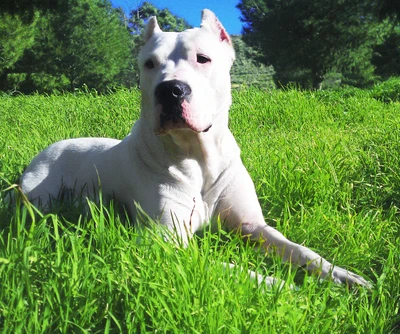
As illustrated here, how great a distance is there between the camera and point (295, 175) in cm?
360

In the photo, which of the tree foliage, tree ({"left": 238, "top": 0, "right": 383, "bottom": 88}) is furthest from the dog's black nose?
tree ({"left": 238, "top": 0, "right": 383, "bottom": 88})

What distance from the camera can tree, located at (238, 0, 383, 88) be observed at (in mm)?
39188

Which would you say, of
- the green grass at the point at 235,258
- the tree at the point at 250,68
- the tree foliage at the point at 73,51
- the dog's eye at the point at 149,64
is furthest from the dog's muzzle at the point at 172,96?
the tree foliage at the point at 73,51

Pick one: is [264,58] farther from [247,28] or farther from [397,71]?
[397,71]

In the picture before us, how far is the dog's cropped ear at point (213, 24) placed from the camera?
3129mm

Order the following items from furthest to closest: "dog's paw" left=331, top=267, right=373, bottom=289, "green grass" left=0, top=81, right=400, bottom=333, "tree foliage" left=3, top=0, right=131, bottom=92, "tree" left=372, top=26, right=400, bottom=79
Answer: "tree foliage" left=3, top=0, right=131, bottom=92
"tree" left=372, top=26, right=400, bottom=79
"dog's paw" left=331, top=267, right=373, bottom=289
"green grass" left=0, top=81, right=400, bottom=333

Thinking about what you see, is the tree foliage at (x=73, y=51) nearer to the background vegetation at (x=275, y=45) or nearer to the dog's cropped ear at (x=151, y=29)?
the background vegetation at (x=275, y=45)

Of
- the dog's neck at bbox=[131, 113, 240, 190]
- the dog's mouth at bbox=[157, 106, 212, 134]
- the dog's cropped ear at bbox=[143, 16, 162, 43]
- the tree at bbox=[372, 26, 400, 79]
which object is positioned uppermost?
the tree at bbox=[372, 26, 400, 79]

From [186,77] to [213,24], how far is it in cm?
67

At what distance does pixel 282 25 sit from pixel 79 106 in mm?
35513

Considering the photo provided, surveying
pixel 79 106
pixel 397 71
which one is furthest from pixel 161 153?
pixel 397 71

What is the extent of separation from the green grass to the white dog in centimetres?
16

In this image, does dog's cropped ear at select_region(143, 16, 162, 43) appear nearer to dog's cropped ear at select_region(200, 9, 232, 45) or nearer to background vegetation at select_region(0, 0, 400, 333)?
dog's cropped ear at select_region(200, 9, 232, 45)

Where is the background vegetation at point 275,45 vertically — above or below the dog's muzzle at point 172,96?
above
